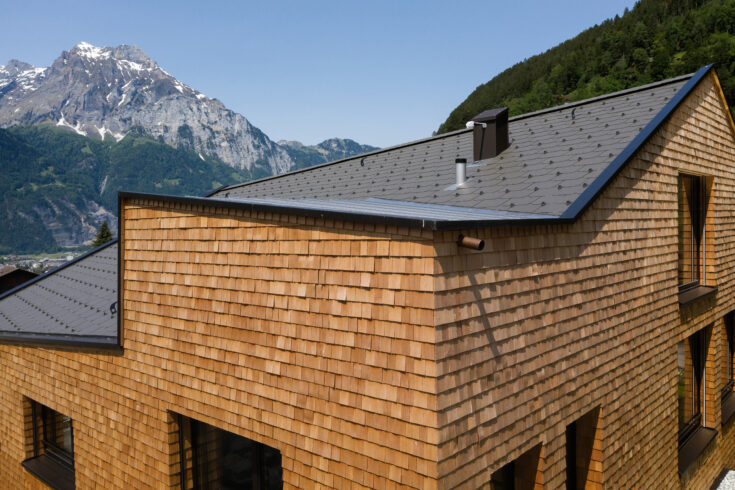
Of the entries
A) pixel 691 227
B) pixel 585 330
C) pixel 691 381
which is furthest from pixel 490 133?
pixel 691 381

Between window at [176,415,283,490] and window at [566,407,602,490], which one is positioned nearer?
window at [176,415,283,490]

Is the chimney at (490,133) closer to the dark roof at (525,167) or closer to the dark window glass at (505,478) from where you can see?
the dark roof at (525,167)

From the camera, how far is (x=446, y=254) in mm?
3793

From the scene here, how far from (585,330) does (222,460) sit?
4.50 meters

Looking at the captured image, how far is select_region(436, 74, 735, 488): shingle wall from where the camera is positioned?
13.1 ft

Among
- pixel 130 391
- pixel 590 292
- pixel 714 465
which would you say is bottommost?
pixel 714 465

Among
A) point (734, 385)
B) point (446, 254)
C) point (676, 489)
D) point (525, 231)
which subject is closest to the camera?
point (446, 254)

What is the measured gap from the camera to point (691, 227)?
9648 millimetres

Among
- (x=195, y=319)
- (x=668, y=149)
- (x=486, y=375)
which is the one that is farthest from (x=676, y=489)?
(x=195, y=319)

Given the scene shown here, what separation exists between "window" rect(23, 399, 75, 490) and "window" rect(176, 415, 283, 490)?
11.5ft

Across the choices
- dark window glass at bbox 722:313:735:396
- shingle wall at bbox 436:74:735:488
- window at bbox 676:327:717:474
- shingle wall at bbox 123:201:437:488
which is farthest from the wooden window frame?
shingle wall at bbox 123:201:437:488

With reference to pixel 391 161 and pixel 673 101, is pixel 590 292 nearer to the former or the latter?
pixel 673 101

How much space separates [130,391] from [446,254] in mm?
4998

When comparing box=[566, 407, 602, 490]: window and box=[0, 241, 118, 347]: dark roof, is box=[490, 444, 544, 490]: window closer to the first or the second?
box=[566, 407, 602, 490]: window
